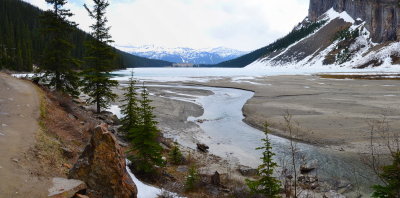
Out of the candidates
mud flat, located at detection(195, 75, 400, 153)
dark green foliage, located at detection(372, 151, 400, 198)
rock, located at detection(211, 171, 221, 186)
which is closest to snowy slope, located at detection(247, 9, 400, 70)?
mud flat, located at detection(195, 75, 400, 153)

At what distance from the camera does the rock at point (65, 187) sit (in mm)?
5902

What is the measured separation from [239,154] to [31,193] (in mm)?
10945

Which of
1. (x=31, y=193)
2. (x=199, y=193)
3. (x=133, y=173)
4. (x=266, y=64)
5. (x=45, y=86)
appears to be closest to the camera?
(x=31, y=193)

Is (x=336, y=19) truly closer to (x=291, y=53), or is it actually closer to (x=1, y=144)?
(x=291, y=53)

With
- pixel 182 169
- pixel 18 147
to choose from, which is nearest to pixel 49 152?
pixel 18 147

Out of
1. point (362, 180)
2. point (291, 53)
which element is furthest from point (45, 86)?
point (291, 53)

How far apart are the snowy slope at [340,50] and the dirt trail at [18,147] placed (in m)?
115

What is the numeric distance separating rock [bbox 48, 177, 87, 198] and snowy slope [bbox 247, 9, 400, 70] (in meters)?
116

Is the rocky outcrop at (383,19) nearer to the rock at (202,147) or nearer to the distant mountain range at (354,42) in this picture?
the distant mountain range at (354,42)

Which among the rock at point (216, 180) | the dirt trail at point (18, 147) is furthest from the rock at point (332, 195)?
the dirt trail at point (18, 147)

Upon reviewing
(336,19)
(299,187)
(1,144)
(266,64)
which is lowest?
(299,187)

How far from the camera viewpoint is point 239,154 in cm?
1506

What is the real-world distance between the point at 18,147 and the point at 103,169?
290 centimetres

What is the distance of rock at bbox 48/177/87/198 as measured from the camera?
590 cm
